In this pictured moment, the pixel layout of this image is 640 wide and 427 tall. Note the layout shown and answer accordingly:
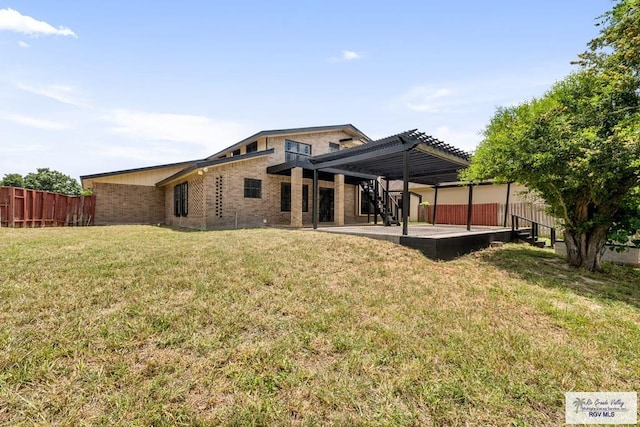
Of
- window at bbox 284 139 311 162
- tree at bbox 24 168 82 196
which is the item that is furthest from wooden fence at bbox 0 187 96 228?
tree at bbox 24 168 82 196

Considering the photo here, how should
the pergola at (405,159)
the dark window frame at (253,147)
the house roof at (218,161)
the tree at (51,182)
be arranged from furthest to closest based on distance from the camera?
the tree at (51,182)
the dark window frame at (253,147)
the house roof at (218,161)
the pergola at (405,159)

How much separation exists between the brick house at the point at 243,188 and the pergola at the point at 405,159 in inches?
81.4

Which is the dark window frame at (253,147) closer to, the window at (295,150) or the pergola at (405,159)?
the window at (295,150)

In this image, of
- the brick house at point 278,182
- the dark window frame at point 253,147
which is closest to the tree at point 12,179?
the brick house at point 278,182

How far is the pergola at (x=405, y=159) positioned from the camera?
8.12m

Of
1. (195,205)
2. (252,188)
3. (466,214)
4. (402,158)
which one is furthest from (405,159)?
(466,214)

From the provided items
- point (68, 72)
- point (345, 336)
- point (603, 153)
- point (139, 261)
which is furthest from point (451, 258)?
point (68, 72)

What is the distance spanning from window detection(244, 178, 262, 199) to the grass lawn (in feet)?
26.6

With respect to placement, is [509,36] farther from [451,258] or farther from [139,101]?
[139,101]

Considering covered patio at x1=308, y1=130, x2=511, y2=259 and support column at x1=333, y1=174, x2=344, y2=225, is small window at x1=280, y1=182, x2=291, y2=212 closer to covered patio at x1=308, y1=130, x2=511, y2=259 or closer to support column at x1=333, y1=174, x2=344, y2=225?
support column at x1=333, y1=174, x2=344, y2=225

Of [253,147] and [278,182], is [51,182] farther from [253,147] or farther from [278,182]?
[278,182]

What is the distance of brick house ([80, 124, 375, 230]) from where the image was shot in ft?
42.5

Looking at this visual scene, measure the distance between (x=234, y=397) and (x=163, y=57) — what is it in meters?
9.49

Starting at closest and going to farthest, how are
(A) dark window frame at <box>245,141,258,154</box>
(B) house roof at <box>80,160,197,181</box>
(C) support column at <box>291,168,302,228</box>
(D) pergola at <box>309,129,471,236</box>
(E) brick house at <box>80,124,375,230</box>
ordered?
(D) pergola at <box>309,129,471,236</box> → (E) brick house at <box>80,124,375,230</box> → (C) support column at <box>291,168,302,228</box> → (A) dark window frame at <box>245,141,258,154</box> → (B) house roof at <box>80,160,197,181</box>
